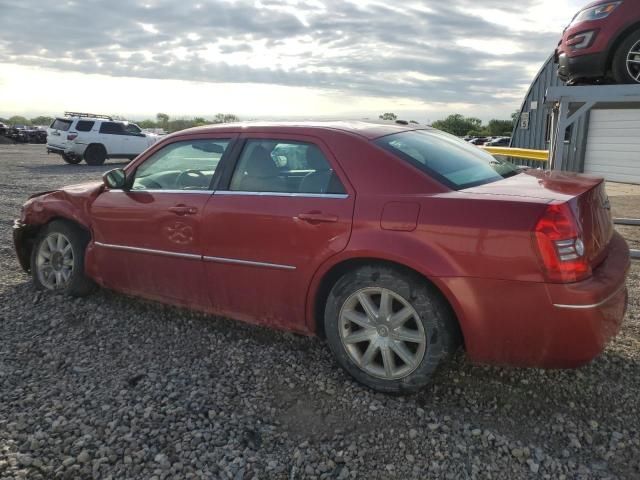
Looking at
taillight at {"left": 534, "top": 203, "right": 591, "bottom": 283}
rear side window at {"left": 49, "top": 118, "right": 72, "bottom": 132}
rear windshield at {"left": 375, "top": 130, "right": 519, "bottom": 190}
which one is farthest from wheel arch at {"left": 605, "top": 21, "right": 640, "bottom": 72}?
rear side window at {"left": 49, "top": 118, "right": 72, "bottom": 132}

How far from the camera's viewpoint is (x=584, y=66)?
606 centimetres

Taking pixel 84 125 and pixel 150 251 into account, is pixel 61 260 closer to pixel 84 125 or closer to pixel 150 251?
pixel 150 251

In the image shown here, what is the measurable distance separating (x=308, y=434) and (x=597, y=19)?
18.3 feet

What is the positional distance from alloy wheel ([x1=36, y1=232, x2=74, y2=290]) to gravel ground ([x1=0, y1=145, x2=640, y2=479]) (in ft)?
2.21

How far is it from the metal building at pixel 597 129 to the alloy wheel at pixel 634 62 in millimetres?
325

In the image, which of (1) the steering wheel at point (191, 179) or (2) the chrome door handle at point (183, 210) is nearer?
(2) the chrome door handle at point (183, 210)

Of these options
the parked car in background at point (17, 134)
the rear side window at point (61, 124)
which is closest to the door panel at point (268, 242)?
the rear side window at point (61, 124)

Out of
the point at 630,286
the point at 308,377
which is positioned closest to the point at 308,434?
the point at 308,377

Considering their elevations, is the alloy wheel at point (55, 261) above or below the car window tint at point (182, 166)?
below

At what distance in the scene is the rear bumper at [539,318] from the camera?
8.30 feet

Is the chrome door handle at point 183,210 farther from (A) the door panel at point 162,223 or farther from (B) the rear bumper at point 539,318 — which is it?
(B) the rear bumper at point 539,318

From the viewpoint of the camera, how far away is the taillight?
2510 millimetres

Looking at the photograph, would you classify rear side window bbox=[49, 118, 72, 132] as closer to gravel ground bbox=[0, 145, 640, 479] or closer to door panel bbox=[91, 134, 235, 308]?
door panel bbox=[91, 134, 235, 308]

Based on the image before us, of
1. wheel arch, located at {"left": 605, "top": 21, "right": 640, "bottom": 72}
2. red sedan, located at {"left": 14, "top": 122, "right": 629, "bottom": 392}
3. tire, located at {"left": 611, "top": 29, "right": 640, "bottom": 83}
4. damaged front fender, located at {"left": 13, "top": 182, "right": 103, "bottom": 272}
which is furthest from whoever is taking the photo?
tire, located at {"left": 611, "top": 29, "right": 640, "bottom": 83}
